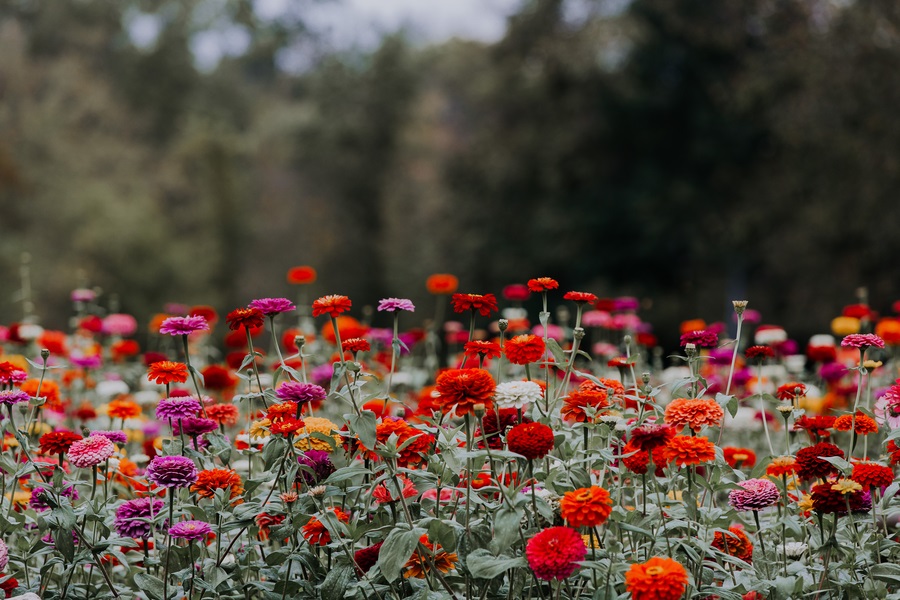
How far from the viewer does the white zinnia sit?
1.93 metres

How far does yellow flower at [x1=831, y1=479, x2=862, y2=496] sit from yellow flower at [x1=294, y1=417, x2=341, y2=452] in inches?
43.3

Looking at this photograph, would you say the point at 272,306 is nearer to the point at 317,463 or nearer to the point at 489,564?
the point at 317,463

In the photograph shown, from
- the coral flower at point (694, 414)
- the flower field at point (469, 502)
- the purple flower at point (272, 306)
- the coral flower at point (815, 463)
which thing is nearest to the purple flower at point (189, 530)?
the flower field at point (469, 502)

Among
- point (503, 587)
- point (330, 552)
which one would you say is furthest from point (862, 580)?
point (330, 552)

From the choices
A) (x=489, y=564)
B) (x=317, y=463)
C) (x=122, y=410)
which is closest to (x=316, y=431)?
(x=317, y=463)

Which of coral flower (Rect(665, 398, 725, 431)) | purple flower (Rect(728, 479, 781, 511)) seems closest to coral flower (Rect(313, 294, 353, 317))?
coral flower (Rect(665, 398, 725, 431))

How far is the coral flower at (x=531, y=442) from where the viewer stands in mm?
1812

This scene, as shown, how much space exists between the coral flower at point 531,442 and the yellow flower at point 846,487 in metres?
0.64

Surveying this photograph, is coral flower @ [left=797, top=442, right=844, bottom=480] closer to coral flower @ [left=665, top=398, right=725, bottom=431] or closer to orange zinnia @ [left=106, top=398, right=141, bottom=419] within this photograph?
coral flower @ [left=665, top=398, right=725, bottom=431]

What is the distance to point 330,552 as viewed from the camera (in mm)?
2197

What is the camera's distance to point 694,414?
6.92 feet

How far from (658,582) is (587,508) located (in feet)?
0.61

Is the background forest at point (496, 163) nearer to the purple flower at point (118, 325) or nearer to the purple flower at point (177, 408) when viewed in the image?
the purple flower at point (118, 325)

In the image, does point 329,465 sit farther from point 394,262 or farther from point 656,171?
point 394,262
